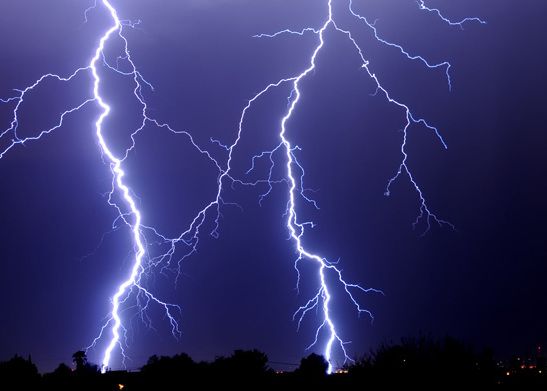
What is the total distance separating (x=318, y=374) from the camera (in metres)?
14.7

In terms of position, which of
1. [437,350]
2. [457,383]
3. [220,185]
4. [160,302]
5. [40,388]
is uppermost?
[220,185]

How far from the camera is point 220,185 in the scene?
68.4 ft

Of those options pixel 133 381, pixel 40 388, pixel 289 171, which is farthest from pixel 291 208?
pixel 40 388

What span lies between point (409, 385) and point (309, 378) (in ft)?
17.8

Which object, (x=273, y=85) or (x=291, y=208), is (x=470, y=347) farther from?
(x=273, y=85)

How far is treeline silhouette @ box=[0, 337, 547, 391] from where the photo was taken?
9234 mm

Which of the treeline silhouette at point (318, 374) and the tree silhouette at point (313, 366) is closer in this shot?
the treeline silhouette at point (318, 374)

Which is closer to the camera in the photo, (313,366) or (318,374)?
A: (318,374)

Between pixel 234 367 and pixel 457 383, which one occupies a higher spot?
pixel 234 367

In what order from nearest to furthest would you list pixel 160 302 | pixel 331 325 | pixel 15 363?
pixel 15 363 < pixel 331 325 < pixel 160 302

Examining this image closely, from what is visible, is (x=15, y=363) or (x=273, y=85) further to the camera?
(x=273, y=85)

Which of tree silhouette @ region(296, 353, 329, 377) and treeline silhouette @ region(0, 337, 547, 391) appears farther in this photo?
tree silhouette @ region(296, 353, 329, 377)

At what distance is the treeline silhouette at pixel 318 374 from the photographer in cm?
923

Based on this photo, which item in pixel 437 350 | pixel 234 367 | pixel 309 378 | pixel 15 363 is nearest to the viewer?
pixel 437 350
